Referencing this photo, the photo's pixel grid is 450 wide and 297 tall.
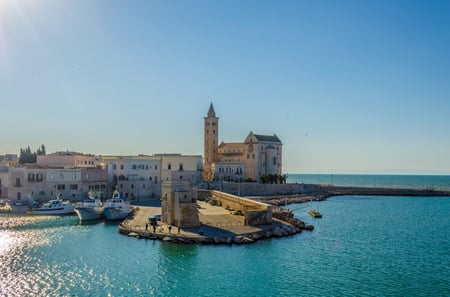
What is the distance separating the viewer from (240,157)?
290 feet

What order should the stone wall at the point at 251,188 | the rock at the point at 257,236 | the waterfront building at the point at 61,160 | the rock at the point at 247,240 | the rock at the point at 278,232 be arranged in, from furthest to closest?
the stone wall at the point at 251,188 → the waterfront building at the point at 61,160 → the rock at the point at 278,232 → the rock at the point at 257,236 → the rock at the point at 247,240

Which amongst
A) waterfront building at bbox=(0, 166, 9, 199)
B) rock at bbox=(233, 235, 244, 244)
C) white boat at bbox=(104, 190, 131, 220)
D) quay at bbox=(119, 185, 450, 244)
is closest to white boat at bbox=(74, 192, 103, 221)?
white boat at bbox=(104, 190, 131, 220)

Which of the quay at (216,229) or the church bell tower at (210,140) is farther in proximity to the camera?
the church bell tower at (210,140)

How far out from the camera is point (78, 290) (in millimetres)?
22844

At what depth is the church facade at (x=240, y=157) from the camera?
278 ft

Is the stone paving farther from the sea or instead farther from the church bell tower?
the church bell tower

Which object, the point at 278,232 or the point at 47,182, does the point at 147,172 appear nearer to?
the point at 47,182

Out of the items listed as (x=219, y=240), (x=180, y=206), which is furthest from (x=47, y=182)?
(x=219, y=240)

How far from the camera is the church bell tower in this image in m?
90.4

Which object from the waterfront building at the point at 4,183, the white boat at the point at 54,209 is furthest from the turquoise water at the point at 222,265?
the waterfront building at the point at 4,183

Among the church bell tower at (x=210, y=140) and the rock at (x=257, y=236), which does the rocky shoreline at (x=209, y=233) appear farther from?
the church bell tower at (x=210, y=140)

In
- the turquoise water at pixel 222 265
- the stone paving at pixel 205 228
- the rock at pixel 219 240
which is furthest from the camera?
the stone paving at pixel 205 228

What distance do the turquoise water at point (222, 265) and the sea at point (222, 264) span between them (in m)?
0.06

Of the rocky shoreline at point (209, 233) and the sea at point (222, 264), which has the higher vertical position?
the rocky shoreline at point (209, 233)
